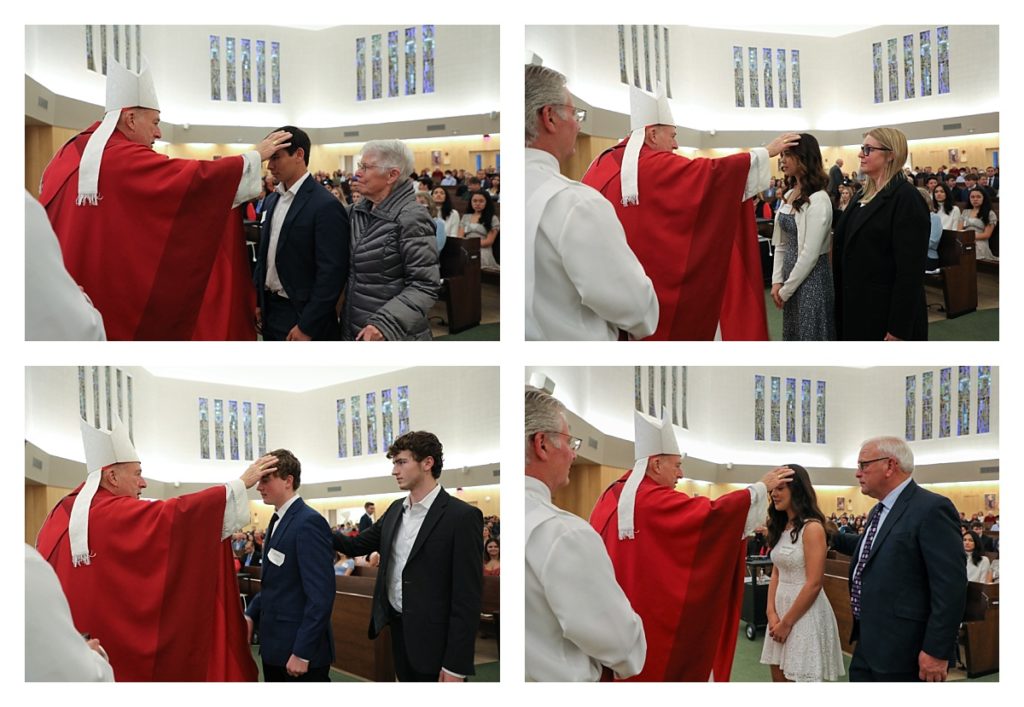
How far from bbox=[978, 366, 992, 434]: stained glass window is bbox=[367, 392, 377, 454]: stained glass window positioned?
2028 mm

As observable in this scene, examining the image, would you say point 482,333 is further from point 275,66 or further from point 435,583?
point 275,66

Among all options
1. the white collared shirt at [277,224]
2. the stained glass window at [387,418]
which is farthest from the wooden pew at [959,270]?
the white collared shirt at [277,224]

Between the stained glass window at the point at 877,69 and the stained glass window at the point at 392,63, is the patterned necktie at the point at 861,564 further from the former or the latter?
the stained glass window at the point at 392,63

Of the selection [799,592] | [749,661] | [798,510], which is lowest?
[749,661]

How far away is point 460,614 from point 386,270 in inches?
46.5

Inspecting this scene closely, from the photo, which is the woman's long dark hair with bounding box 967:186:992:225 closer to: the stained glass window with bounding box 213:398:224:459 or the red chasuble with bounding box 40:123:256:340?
the red chasuble with bounding box 40:123:256:340

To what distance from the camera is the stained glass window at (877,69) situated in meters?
5.02

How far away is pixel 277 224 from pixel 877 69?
6.88 ft

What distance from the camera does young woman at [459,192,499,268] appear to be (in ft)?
16.2

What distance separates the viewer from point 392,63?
4949 millimetres

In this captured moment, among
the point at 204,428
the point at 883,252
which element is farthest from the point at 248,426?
the point at 883,252

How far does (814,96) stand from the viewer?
5.02m
